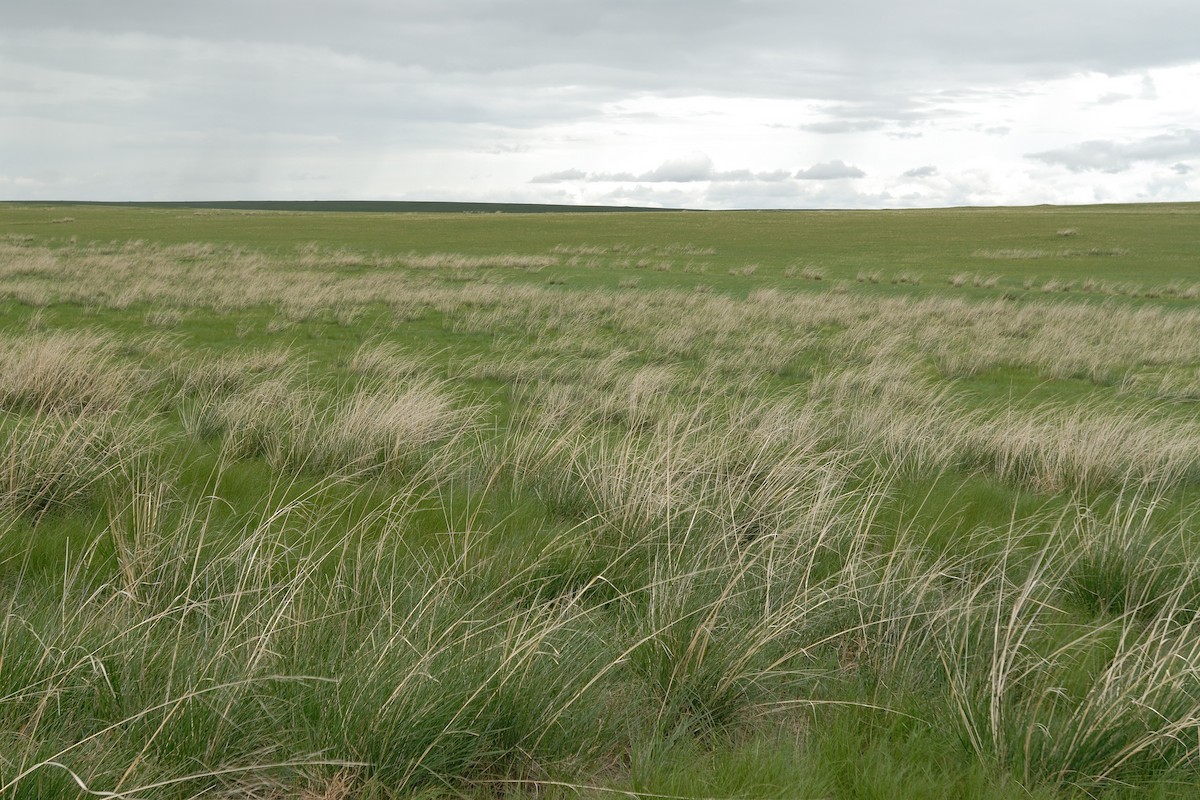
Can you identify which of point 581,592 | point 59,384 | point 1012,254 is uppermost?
point 1012,254

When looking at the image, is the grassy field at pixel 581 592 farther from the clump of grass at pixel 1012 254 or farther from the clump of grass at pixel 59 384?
the clump of grass at pixel 1012 254

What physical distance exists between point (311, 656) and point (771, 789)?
1604mm

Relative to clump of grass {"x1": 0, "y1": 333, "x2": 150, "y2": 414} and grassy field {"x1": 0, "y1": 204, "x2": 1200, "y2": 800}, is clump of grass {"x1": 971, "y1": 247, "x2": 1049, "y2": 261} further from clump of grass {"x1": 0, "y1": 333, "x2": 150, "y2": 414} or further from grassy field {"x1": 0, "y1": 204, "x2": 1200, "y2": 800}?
clump of grass {"x1": 0, "y1": 333, "x2": 150, "y2": 414}

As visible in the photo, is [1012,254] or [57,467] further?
[1012,254]

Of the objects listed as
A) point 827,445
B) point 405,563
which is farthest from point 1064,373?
point 405,563

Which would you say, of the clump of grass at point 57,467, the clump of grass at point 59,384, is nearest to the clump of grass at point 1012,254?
the clump of grass at point 59,384

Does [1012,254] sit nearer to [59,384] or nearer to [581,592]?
[59,384]

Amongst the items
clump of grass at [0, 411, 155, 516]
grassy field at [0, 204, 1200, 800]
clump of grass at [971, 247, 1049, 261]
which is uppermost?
clump of grass at [971, 247, 1049, 261]

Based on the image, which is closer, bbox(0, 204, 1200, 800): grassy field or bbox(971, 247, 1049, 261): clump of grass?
bbox(0, 204, 1200, 800): grassy field

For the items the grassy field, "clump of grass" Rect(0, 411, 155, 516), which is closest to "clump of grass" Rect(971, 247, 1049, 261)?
the grassy field

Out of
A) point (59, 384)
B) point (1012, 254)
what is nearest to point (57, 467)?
point (59, 384)

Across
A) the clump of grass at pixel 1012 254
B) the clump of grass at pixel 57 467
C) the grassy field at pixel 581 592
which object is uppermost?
the clump of grass at pixel 1012 254

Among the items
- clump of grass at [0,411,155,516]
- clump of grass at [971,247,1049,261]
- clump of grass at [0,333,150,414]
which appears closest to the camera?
clump of grass at [0,411,155,516]

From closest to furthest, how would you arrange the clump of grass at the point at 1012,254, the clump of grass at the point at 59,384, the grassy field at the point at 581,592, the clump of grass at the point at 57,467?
the grassy field at the point at 581,592 → the clump of grass at the point at 57,467 → the clump of grass at the point at 59,384 → the clump of grass at the point at 1012,254
